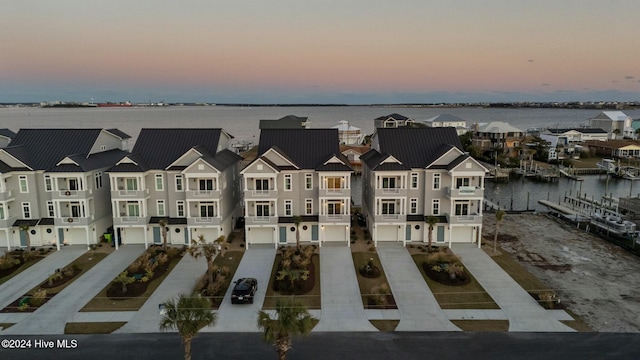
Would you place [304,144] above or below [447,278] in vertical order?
above

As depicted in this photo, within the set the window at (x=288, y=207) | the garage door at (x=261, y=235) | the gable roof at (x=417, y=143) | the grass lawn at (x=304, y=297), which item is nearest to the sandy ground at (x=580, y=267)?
the gable roof at (x=417, y=143)

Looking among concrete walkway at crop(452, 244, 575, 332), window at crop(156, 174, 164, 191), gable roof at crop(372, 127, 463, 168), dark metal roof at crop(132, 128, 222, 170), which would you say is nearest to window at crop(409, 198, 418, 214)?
gable roof at crop(372, 127, 463, 168)

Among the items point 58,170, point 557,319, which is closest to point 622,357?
point 557,319

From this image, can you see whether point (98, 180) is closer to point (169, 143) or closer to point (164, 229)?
point (169, 143)

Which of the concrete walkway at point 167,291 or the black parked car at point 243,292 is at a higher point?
the black parked car at point 243,292

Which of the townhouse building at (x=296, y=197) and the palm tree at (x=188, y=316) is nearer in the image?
the palm tree at (x=188, y=316)

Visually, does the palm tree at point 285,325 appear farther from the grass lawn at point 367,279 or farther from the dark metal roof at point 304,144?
the dark metal roof at point 304,144

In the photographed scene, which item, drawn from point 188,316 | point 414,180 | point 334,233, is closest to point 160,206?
point 334,233
